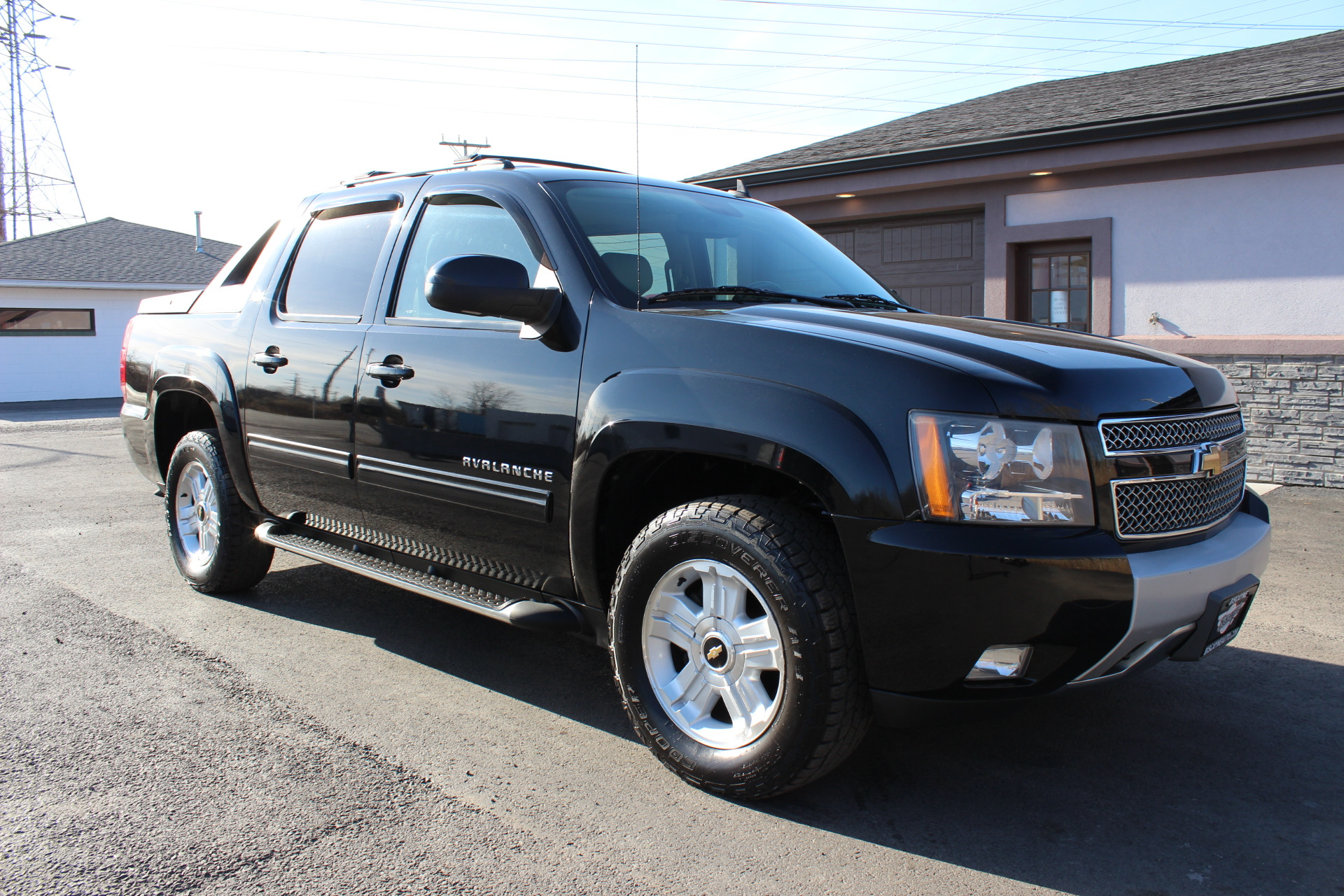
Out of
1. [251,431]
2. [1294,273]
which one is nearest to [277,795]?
[251,431]

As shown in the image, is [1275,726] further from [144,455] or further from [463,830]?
[144,455]

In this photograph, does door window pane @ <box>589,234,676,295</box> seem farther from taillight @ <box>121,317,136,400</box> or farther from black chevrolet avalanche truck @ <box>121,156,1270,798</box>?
taillight @ <box>121,317,136,400</box>

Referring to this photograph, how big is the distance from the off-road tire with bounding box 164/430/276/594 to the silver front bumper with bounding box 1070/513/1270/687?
389 centimetres

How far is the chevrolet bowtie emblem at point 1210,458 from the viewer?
9.13 feet

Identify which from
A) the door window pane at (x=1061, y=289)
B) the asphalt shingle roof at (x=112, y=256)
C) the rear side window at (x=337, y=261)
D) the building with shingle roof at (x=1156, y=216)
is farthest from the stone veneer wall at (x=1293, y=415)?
the asphalt shingle roof at (x=112, y=256)

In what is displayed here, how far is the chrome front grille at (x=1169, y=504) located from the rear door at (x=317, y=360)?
2.82 metres

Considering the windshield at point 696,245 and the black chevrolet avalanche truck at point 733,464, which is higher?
the windshield at point 696,245

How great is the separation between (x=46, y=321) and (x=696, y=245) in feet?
89.5

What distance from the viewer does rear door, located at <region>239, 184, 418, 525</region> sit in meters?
4.04

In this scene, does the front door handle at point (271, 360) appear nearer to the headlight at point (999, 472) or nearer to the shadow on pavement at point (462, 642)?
the shadow on pavement at point (462, 642)

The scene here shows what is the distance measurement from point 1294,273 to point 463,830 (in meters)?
8.95

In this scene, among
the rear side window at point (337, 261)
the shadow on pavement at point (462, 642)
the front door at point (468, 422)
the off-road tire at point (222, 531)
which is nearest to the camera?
the front door at point (468, 422)

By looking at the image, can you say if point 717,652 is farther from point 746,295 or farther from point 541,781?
point 746,295

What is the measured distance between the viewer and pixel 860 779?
10.1 ft
